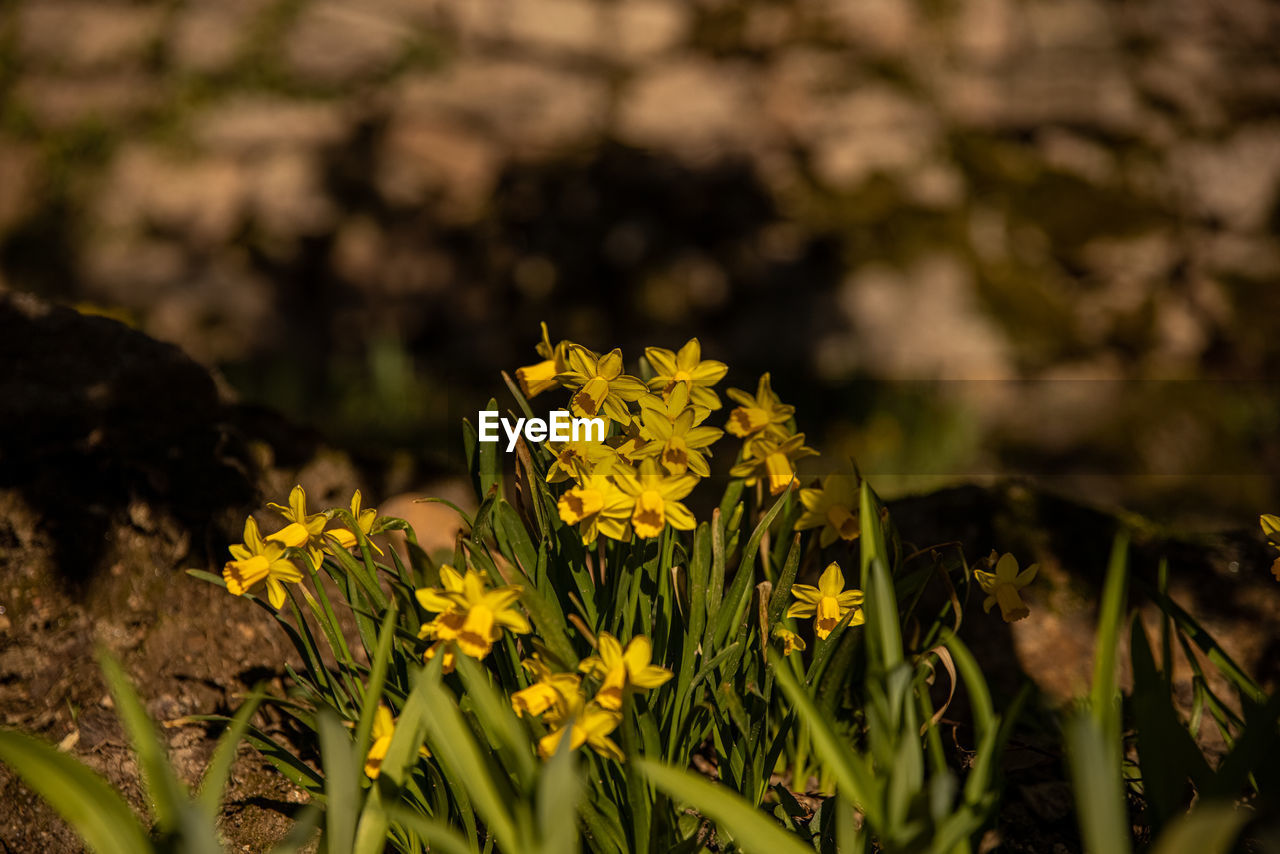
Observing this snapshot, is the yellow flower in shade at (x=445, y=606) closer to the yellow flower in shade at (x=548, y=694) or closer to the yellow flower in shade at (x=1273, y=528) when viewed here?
the yellow flower in shade at (x=548, y=694)

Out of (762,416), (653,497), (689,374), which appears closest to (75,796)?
(653,497)

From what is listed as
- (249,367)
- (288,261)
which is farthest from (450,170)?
(249,367)

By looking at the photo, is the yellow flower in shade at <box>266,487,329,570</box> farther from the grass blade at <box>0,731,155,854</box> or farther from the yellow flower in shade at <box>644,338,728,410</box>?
the yellow flower in shade at <box>644,338,728,410</box>

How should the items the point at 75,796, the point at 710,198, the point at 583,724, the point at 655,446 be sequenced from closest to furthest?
the point at 75,796, the point at 583,724, the point at 655,446, the point at 710,198

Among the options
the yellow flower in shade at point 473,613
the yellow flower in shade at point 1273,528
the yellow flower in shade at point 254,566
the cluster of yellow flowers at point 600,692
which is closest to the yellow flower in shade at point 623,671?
the cluster of yellow flowers at point 600,692

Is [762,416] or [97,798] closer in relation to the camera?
[97,798]

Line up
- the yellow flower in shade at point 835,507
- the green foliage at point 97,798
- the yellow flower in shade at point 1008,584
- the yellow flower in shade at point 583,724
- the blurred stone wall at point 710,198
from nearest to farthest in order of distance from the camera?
the green foliage at point 97,798 < the yellow flower in shade at point 583,724 < the yellow flower in shade at point 1008,584 < the yellow flower in shade at point 835,507 < the blurred stone wall at point 710,198

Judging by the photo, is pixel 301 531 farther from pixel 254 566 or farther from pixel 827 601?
pixel 827 601
